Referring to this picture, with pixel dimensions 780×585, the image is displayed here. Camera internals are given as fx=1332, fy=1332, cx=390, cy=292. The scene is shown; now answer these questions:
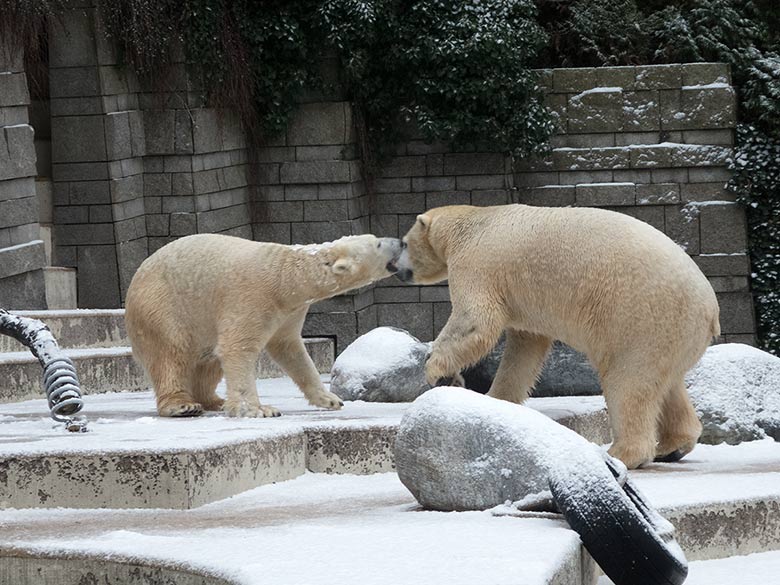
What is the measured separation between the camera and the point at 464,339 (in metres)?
5.52

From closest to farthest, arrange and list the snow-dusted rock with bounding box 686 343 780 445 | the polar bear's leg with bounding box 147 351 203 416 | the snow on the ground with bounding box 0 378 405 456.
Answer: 1. the snow on the ground with bounding box 0 378 405 456
2. the polar bear's leg with bounding box 147 351 203 416
3. the snow-dusted rock with bounding box 686 343 780 445

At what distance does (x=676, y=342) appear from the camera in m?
4.98

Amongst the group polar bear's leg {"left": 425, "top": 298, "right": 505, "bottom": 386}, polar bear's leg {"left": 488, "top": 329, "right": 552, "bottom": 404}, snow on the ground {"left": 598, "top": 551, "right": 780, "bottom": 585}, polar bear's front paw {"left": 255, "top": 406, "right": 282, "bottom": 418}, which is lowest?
snow on the ground {"left": 598, "top": 551, "right": 780, "bottom": 585}

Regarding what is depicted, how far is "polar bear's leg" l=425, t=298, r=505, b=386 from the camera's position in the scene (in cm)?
547

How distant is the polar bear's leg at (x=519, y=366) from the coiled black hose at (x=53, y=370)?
71.6 inches

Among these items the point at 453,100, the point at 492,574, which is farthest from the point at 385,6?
the point at 492,574

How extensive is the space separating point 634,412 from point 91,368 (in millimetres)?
3468

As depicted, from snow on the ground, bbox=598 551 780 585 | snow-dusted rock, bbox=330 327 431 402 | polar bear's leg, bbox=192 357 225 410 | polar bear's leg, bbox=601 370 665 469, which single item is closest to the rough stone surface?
snow on the ground, bbox=598 551 780 585

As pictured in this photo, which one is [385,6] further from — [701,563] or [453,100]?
[701,563]

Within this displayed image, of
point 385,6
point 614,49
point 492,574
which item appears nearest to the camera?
point 492,574

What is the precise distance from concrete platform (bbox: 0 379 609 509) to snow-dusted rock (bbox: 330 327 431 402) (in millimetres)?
639

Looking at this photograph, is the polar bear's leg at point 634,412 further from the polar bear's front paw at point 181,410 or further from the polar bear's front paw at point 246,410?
the polar bear's front paw at point 181,410

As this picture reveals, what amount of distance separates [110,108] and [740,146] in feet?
19.1

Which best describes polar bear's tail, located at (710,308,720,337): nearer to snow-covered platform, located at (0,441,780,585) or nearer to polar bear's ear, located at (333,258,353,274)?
snow-covered platform, located at (0,441,780,585)
